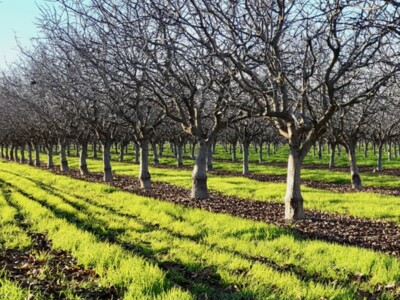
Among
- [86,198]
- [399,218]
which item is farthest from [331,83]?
[86,198]

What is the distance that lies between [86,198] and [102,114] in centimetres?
1026

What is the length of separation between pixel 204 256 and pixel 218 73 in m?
6.57

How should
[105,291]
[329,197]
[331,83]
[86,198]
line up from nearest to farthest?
[105,291] → [331,83] → [86,198] → [329,197]

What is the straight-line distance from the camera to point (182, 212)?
12789mm

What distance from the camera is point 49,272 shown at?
21.1 feet

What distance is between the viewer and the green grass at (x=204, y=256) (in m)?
5.88

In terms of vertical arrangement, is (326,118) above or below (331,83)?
below

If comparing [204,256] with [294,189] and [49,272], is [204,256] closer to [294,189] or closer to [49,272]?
[49,272]

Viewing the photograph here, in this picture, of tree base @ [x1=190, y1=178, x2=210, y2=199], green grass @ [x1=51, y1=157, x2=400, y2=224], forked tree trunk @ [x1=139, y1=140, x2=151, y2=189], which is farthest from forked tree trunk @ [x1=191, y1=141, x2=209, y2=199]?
forked tree trunk @ [x1=139, y1=140, x2=151, y2=189]

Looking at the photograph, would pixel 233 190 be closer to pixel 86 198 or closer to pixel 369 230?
pixel 86 198

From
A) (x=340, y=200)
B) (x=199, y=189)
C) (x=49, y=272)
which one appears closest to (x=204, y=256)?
(x=49, y=272)

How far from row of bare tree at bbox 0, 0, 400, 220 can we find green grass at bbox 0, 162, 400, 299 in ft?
11.6


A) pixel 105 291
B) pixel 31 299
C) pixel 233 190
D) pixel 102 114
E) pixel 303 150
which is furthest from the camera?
pixel 102 114

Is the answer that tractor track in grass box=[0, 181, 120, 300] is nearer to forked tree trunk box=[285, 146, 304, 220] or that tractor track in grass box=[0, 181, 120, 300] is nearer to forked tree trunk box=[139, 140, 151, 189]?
forked tree trunk box=[285, 146, 304, 220]
